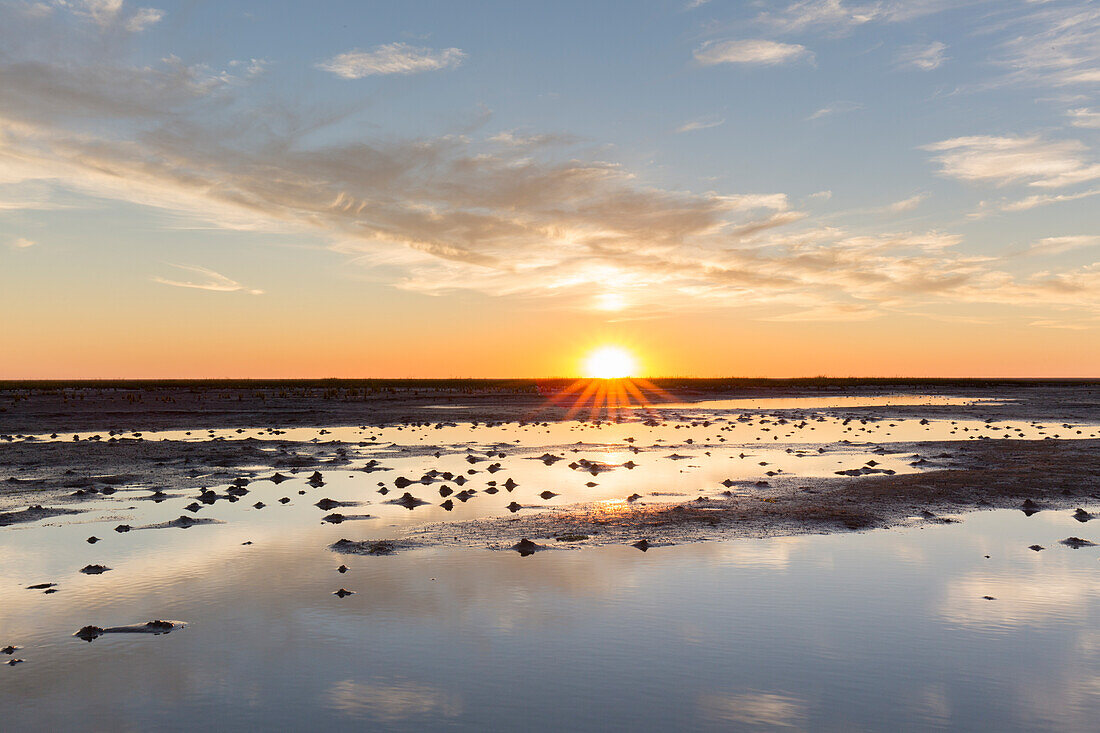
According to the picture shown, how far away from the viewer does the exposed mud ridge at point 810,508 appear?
1686cm

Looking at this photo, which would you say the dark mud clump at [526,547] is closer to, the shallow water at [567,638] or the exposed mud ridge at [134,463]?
the shallow water at [567,638]

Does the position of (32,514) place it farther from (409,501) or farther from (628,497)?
(628,497)

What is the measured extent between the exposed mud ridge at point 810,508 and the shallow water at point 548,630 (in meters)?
0.97

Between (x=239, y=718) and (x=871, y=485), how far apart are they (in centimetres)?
2028

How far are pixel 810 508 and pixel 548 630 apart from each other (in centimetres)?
1124

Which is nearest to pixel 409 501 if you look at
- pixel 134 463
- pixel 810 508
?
pixel 810 508

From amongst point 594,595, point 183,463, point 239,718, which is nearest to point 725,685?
point 594,595

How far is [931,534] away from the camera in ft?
54.9

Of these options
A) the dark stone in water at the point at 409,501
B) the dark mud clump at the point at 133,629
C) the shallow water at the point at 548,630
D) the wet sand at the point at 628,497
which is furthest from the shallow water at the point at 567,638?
the dark stone in water at the point at 409,501

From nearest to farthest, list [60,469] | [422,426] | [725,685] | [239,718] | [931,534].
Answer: [239,718]
[725,685]
[931,534]
[60,469]
[422,426]

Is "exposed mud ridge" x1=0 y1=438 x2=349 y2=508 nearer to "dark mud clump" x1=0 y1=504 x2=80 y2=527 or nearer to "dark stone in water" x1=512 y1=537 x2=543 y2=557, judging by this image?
"dark mud clump" x1=0 y1=504 x2=80 y2=527

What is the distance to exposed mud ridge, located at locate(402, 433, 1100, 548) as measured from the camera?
16.9 meters

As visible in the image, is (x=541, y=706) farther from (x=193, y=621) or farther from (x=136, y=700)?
(x=193, y=621)

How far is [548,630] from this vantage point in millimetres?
10656
